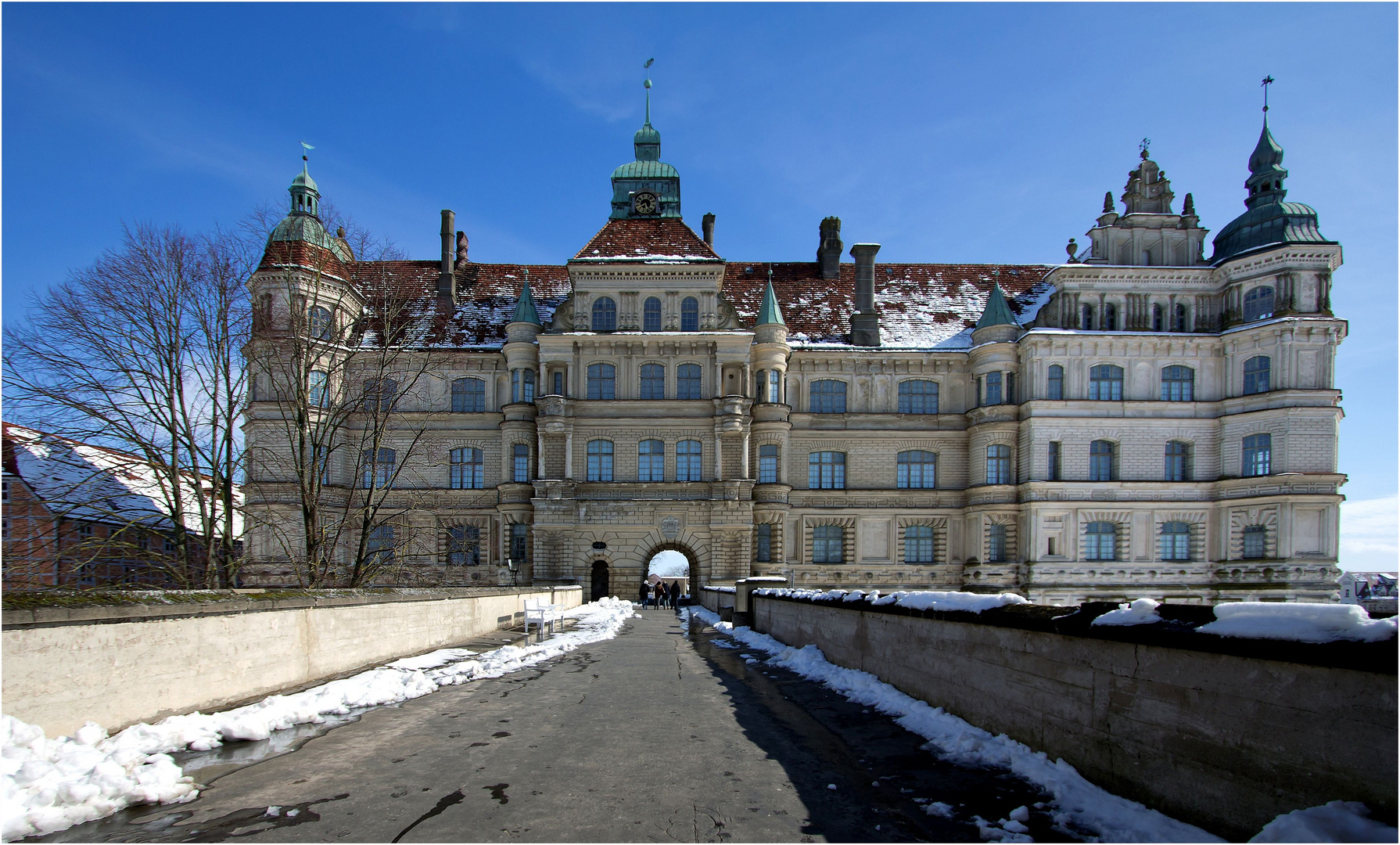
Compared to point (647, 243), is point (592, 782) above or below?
below

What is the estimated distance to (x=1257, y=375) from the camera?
38312 mm

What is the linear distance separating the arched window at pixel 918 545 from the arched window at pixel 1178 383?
1321cm

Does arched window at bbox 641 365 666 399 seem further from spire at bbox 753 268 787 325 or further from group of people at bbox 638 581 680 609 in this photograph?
group of people at bbox 638 581 680 609

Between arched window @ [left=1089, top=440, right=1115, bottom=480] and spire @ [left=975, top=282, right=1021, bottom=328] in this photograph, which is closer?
arched window @ [left=1089, top=440, right=1115, bottom=480]

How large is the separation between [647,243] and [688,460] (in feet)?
36.1

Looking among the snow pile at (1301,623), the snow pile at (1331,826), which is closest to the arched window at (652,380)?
the snow pile at (1301,623)

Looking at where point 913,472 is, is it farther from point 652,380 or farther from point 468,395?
point 468,395

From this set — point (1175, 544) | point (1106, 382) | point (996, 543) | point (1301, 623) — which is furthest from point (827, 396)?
point (1301, 623)

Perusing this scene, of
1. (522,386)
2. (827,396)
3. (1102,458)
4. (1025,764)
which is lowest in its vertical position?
(1025,764)

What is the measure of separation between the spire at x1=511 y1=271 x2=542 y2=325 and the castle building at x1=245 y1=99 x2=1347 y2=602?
6.3 inches

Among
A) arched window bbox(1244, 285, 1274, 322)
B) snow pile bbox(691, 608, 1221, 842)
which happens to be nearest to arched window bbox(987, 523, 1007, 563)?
arched window bbox(1244, 285, 1274, 322)

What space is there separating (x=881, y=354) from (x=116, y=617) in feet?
121

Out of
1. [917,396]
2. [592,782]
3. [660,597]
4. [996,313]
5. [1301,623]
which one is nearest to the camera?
[1301,623]

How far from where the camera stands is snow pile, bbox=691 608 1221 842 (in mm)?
5234
